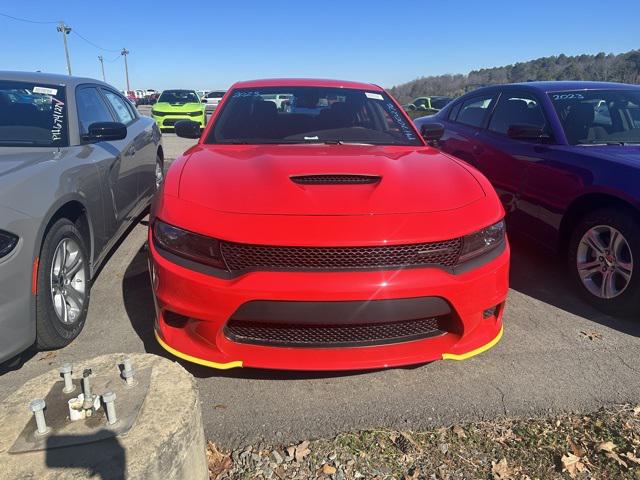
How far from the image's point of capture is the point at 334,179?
2.52 meters

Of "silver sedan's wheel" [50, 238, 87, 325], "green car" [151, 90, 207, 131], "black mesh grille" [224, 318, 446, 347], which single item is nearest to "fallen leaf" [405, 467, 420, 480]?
"black mesh grille" [224, 318, 446, 347]

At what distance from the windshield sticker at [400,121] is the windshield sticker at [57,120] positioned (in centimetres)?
246

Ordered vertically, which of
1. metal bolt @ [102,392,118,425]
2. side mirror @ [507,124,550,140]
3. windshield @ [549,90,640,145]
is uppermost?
windshield @ [549,90,640,145]

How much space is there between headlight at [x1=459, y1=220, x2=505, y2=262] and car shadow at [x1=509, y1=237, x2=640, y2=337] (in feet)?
4.45

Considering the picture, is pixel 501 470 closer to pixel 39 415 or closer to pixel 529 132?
pixel 39 415

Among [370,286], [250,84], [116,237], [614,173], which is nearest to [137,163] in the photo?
[116,237]

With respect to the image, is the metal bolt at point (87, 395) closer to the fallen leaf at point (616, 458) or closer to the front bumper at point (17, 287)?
the front bumper at point (17, 287)

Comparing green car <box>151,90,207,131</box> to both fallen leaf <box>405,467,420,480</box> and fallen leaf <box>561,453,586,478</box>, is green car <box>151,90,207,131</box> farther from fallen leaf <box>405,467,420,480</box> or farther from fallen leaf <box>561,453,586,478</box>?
fallen leaf <box>561,453,586,478</box>

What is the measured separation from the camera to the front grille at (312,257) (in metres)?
2.13

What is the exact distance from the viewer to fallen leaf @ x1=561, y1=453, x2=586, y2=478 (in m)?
1.99

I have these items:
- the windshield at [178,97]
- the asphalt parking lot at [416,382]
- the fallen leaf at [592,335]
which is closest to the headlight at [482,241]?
the asphalt parking lot at [416,382]

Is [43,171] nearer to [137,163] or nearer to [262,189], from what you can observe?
[262,189]

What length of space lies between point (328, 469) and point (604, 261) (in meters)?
2.49

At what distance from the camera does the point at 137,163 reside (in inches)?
185
